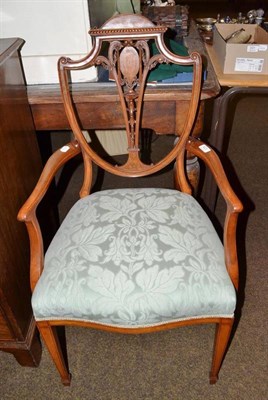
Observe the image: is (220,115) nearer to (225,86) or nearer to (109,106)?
(225,86)

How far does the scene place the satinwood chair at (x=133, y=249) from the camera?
88 cm

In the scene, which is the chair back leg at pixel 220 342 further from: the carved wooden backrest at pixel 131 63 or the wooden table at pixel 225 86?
the wooden table at pixel 225 86

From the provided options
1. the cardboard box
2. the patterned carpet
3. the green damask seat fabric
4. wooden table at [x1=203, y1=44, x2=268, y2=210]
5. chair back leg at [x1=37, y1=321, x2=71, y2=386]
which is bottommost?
the patterned carpet

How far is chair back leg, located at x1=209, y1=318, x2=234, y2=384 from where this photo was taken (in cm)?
96

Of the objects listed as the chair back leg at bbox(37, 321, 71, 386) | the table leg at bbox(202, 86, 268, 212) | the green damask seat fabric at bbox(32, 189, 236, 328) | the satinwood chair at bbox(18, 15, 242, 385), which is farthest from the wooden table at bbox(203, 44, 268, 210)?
the chair back leg at bbox(37, 321, 71, 386)

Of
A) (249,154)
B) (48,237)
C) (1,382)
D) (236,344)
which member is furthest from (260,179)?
(1,382)

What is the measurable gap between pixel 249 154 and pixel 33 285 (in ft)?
6.08

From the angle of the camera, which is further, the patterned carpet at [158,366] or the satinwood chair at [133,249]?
the patterned carpet at [158,366]

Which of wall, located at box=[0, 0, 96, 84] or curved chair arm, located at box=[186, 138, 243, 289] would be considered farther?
wall, located at box=[0, 0, 96, 84]

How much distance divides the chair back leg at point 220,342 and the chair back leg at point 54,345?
1.53 ft

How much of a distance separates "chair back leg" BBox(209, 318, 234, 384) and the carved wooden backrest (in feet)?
1.72

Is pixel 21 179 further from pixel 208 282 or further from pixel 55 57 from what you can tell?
pixel 208 282

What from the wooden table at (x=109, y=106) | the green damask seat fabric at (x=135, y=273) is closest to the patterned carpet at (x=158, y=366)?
the green damask seat fabric at (x=135, y=273)

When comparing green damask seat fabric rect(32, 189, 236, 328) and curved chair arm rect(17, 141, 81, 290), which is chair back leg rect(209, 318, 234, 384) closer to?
green damask seat fabric rect(32, 189, 236, 328)
